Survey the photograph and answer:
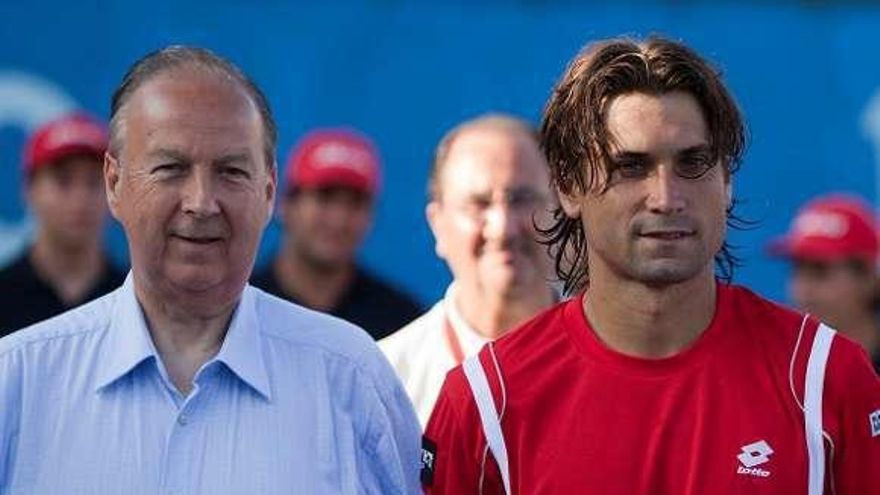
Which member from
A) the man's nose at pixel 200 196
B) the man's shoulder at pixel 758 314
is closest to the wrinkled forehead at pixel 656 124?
the man's shoulder at pixel 758 314

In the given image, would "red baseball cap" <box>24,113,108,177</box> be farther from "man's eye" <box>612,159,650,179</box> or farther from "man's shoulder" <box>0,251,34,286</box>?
"man's eye" <box>612,159,650,179</box>

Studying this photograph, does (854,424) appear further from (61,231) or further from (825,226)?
(61,231)

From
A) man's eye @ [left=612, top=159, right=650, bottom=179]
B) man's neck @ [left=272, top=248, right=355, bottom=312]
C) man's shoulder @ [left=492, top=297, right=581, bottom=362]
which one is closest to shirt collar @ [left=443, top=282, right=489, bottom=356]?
man's shoulder @ [left=492, top=297, right=581, bottom=362]

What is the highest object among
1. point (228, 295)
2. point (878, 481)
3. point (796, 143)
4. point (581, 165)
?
point (796, 143)

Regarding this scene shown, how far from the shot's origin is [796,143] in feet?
29.8

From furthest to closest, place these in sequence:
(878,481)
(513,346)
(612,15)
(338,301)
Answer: (612,15)
(338,301)
(513,346)
(878,481)

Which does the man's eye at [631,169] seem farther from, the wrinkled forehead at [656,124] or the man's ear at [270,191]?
the man's ear at [270,191]

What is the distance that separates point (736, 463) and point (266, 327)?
0.93m

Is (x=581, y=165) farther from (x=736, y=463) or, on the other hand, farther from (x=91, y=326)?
(x=91, y=326)

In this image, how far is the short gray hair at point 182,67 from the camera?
427cm

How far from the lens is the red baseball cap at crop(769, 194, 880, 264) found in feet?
27.3

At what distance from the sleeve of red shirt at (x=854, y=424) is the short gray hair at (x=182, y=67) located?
3.76 feet

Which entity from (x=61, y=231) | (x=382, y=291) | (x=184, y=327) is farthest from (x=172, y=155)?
(x=61, y=231)

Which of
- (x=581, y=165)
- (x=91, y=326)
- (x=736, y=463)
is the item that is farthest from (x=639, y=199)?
(x=91, y=326)
